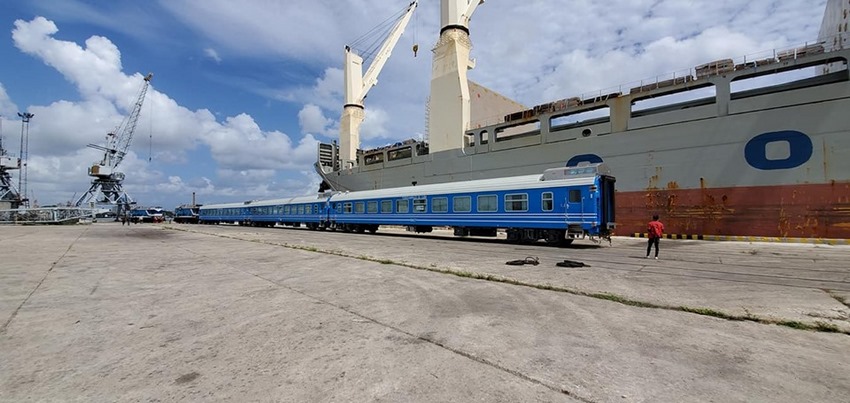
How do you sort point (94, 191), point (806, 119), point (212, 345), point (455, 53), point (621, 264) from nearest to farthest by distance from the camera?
point (212, 345) → point (621, 264) → point (806, 119) → point (455, 53) → point (94, 191)

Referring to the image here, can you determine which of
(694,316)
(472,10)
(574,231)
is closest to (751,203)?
(574,231)

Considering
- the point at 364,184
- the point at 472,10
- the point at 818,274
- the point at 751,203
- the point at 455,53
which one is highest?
the point at 472,10

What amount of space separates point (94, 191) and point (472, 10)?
85.0 meters

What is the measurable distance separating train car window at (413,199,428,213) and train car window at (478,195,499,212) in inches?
169

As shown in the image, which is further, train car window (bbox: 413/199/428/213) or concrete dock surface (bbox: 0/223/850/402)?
train car window (bbox: 413/199/428/213)

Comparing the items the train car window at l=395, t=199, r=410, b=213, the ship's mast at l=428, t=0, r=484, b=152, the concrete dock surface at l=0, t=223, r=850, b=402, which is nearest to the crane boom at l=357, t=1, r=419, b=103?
the ship's mast at l=428, t=0, r=484, b=152

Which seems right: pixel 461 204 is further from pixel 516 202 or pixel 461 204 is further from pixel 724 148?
pixel 724 148

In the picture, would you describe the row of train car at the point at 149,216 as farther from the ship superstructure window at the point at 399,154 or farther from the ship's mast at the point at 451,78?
the ship's mast at the point at 451,78

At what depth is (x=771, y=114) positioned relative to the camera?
66.2ft

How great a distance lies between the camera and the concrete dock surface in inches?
125

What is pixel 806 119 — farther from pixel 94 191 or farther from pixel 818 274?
pixel 94 191

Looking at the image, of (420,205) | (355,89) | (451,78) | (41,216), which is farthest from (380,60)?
(41,216)

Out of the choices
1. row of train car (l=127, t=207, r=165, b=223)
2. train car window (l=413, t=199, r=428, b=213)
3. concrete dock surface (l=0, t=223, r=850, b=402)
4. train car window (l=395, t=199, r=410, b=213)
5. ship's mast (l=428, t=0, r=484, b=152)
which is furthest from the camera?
row of train car (l=127, t=207, r=165, b=223)

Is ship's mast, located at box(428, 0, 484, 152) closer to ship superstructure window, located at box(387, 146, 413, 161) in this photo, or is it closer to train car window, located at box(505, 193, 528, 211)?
ship superstructure window, located at box(387, 146, 413, 161)
